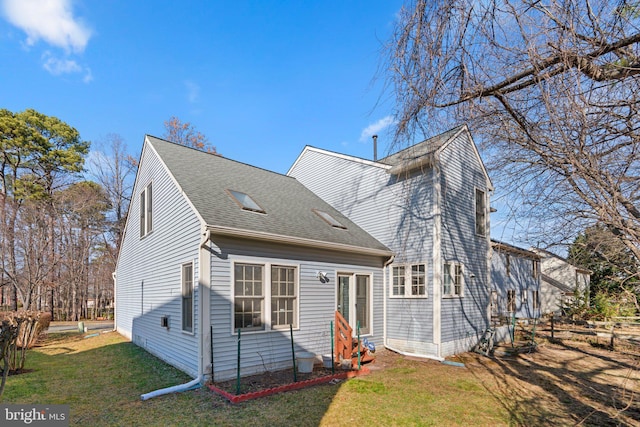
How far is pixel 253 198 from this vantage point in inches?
360

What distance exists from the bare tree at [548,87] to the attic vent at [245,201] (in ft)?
16.9

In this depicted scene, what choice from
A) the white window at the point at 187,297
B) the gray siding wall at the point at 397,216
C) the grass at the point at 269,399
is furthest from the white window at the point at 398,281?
the white window at the point at 187,297

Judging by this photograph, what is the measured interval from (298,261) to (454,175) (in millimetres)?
5371

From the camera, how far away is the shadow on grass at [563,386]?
16.8 ft

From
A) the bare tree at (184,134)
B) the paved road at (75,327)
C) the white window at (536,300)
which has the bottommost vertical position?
the paved road at (75,327)

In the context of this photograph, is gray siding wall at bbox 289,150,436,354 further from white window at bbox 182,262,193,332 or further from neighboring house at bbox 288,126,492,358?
white window at bbox 182,262,193,332

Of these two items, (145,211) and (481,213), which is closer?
(145,211)

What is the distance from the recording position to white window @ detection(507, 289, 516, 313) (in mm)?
17422

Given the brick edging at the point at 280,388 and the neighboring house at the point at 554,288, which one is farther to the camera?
the neighboring house at the point at 554,288

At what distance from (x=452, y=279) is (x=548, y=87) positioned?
7.47 meters

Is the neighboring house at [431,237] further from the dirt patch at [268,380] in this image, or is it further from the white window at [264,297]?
the white window at [264,297]

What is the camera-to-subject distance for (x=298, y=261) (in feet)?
26.2

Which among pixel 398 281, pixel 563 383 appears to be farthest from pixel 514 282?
pixel 563 383

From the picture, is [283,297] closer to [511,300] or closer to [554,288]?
[511,300]
